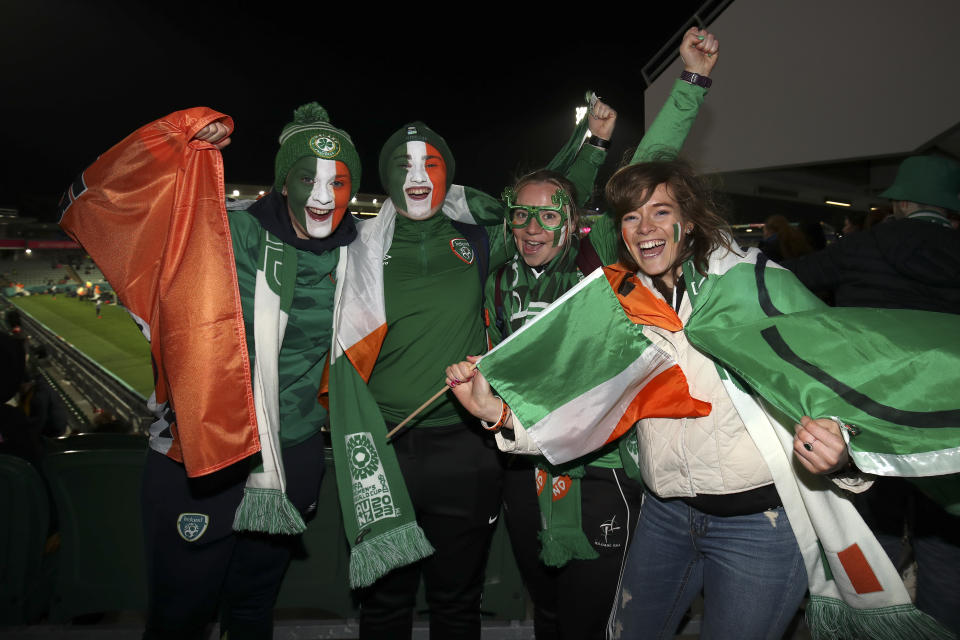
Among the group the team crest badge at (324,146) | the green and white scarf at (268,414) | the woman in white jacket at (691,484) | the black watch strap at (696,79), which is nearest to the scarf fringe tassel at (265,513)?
the green and white scarf at (268,414)

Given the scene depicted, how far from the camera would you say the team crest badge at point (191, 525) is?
1.93m

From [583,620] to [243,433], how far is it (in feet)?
4.57

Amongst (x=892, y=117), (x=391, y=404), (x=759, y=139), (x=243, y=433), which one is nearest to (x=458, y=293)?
(x=391, y=404)

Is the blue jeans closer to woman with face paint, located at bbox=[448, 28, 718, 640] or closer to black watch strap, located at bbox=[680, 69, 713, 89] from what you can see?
woman with face paint, located at bbox=[448, 28, 718, 640]

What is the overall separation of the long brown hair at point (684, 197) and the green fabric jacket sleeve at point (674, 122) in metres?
0.30

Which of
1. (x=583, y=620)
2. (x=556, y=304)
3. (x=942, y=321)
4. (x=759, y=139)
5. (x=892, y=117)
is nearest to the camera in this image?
(x=942, y=321)

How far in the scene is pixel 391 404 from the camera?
2.16m

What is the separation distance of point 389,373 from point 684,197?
1240 millimetres

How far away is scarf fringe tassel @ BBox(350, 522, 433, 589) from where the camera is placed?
206cm

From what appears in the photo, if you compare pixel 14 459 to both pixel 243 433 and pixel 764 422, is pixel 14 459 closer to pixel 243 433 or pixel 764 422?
pixel 243 433

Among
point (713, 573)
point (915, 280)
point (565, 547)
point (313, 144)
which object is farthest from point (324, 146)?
point (915, 280)

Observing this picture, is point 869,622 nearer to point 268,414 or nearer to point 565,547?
point 565,547

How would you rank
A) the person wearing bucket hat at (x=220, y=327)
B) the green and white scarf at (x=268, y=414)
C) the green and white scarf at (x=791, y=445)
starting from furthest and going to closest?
1. the green and white scarf at (x=268, y=414)
2. the person wearing bucket hat at (x=220, y=327)
3. the green and white scarf at (x=791, y=445)

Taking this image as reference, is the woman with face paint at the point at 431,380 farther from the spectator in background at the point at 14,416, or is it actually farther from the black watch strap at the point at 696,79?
the spectator in background at the point at 14,416
